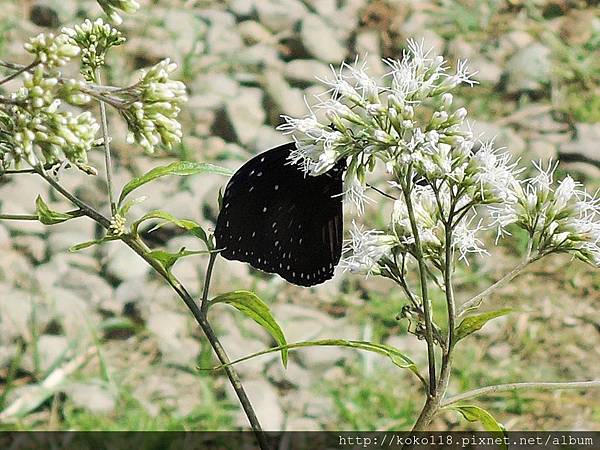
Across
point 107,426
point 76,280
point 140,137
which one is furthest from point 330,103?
point 76,280

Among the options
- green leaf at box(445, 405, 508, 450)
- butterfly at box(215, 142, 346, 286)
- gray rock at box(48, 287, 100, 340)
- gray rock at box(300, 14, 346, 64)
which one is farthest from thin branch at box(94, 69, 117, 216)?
gray rock at box(300, 14, 346, 64)

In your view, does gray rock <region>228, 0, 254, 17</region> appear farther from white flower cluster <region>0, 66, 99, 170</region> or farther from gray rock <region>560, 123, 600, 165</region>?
white flower cluster <region>0, 66, 99, 170</region>

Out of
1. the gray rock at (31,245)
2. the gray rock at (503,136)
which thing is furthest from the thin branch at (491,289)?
the gray rock at (503,136)

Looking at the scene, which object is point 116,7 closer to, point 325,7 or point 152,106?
point 152,106

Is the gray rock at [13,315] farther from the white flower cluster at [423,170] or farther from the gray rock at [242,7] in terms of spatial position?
the white flower cluster at [423,170]

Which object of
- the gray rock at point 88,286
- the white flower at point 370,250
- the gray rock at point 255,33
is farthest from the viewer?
the gray rock at point 255,33
